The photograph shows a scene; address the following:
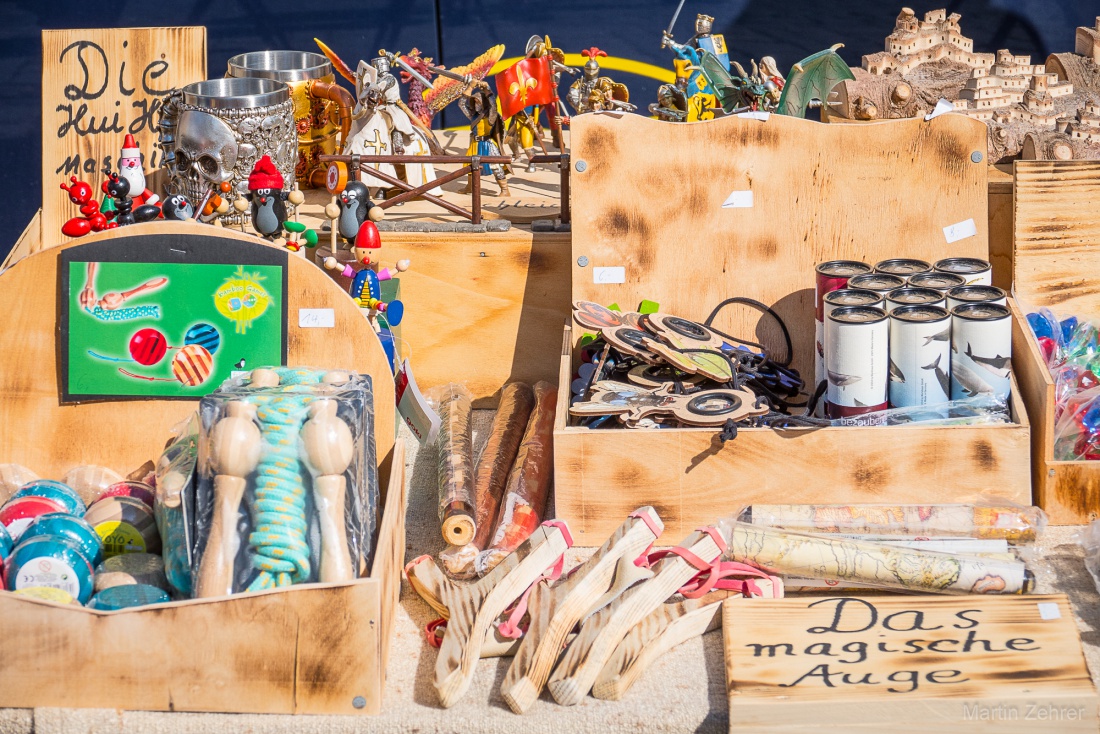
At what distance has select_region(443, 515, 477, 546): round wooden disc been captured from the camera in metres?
2.47

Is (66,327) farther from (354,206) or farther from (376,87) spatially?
(376,87)

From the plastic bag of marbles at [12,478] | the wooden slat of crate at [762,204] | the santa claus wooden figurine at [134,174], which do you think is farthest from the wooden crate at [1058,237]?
the plastic bag of marbles at [12,478]

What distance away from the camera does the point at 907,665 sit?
200 cm

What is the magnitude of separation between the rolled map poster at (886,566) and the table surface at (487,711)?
12 centimetres

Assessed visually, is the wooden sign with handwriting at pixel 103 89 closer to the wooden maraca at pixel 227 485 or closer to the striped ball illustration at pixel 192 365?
the striped ball illustration at pixel 192 365

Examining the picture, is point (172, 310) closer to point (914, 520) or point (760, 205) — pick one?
point (760, 205)

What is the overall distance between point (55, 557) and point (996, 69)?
317cm

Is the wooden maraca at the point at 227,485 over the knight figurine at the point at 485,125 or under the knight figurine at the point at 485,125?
under

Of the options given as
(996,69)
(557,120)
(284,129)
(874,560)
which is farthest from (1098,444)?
(284,129)

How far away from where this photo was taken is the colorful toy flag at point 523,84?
145 inches

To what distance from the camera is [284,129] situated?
334cm

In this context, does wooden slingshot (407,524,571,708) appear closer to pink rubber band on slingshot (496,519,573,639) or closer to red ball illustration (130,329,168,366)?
pink rubber band on slingshot (496,519,573,639)

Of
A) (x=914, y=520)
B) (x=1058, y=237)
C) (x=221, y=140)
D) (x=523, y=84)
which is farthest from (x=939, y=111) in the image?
(x=221, y=140)

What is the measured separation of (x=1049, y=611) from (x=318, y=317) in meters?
1.54
